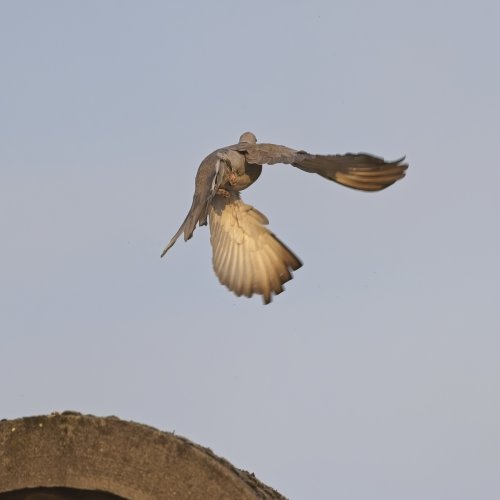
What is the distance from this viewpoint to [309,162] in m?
13.8

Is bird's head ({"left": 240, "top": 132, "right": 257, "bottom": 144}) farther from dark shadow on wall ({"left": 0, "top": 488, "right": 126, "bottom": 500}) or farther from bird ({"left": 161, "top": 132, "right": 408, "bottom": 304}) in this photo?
dark shadow on wall ({"left": 0, "top": 488, "right": 126, "bottom": 500})

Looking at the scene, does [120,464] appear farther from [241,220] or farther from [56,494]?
[241,220]

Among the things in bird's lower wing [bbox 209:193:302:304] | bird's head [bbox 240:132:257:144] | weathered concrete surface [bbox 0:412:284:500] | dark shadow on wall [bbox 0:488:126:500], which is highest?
bird's head [bbox 240:132:257:144]

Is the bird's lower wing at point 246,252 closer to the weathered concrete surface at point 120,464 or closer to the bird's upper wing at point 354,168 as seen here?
the bird's upper wing at point 354,168

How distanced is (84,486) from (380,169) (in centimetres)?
492

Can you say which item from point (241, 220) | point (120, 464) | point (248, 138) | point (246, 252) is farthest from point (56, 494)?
point (248, 138)

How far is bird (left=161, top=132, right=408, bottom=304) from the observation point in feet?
46.5

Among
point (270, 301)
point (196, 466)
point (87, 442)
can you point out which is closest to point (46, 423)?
point (87, 442)

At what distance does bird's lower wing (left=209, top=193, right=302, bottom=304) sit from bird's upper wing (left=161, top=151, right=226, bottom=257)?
0.24 metres

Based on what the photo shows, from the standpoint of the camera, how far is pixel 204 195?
1445cm

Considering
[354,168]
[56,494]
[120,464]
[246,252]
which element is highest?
[354,168]

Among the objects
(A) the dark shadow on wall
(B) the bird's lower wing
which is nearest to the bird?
(B) the bird's lower wing

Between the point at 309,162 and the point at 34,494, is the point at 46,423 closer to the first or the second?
the point at 34,494

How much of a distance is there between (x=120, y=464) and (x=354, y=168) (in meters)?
4.73
